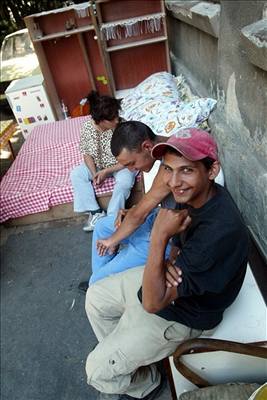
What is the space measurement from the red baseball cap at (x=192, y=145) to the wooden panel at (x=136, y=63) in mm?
3904

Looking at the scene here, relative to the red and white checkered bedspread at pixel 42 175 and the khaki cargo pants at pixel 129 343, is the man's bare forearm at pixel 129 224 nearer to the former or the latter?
the khaki cargo pants at pixel 129 343

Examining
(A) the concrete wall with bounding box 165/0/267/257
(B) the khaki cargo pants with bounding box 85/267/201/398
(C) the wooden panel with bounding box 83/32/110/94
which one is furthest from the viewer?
(C) the wooden panel with bounding box 83/32/110/94

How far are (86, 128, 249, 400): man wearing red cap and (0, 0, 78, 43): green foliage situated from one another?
29.7 feet

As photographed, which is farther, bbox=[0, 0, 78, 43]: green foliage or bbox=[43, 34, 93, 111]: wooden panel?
bbox=[0, 0, 78, 43]: green foliage

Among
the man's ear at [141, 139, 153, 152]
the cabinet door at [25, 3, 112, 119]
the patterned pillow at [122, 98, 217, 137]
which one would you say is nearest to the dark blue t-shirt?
the man's ear at [141, 139, 153, 152]

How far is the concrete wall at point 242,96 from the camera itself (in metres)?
1.73

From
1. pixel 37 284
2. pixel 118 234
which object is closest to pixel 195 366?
pixel 118 234

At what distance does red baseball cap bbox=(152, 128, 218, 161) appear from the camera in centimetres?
119

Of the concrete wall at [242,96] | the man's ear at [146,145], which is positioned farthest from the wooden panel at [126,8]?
the man's ear at [146,145]

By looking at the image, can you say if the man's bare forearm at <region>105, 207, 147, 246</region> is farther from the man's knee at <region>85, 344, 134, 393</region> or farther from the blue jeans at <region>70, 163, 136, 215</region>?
the blue jeans at <region>70, 163, 136, 215</region>

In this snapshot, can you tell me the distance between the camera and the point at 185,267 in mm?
1187

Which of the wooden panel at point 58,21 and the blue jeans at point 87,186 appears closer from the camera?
the blue jeans at point 87,186

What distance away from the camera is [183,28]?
3.88m

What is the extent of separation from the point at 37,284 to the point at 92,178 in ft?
3.52
